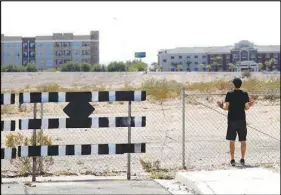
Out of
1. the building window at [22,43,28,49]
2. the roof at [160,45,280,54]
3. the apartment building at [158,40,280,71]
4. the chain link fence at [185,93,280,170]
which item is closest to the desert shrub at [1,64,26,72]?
the building window at [22,43,28,49]

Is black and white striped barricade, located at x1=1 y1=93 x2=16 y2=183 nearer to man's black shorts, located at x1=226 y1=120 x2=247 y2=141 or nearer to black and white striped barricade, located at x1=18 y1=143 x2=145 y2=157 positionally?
black and white striped barricade, located at x1=18 y1=143 x2=145 y2=157

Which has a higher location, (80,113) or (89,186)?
(80,113)

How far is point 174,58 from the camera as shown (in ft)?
506

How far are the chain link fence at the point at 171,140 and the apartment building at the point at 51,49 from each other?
237 feet

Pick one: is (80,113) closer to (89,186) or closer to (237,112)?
(89,186)

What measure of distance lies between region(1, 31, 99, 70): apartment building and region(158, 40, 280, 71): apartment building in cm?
3090

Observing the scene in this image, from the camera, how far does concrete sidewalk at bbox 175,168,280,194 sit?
8258mm

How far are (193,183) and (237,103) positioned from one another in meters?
2.60

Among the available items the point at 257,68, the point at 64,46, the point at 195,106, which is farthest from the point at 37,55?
the point at 195,106

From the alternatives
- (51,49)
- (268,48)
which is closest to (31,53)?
(51,49)

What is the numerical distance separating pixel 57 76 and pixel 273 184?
231 feet

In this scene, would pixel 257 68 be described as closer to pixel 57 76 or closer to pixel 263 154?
pixel 57 76

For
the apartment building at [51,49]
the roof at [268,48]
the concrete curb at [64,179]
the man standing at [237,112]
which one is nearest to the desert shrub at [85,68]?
the apartment building at [51,49]

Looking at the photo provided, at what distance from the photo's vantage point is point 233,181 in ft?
29.2
